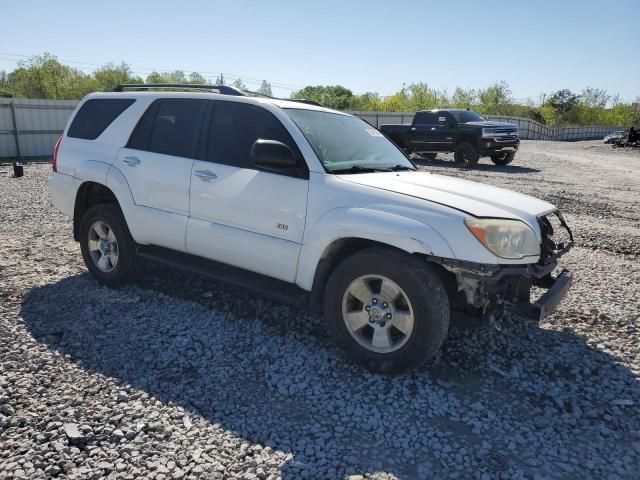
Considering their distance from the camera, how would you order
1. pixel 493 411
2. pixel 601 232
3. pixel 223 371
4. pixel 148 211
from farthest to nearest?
pixel 601 232, pixel 148 211, pixel 223 371, pixel 493 411

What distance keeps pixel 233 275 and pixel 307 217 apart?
34.9 inches

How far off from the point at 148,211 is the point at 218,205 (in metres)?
0.87

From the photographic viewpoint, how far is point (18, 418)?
A: 9.38 feet

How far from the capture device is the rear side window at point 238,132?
13.2ft

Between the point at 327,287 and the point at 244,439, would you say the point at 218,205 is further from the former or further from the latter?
the point at 244,439

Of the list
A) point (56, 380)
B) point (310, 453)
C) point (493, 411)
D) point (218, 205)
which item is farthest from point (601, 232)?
point (56, 380)

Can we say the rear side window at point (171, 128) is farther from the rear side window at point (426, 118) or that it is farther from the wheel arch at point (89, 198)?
the rear side window at point (426, 118)

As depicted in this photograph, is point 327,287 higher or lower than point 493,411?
higher

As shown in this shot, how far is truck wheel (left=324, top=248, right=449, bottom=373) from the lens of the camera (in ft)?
10.5

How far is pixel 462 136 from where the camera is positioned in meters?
17.9

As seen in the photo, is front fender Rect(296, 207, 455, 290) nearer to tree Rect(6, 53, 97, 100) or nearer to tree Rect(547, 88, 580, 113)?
tree Rect(6, 53, 97, 100)

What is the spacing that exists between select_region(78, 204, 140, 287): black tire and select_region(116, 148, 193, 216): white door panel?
367mm

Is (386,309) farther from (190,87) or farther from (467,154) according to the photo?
(467,154)

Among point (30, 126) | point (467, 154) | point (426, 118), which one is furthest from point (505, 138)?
point (30, 126)
